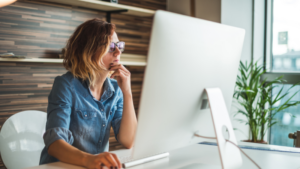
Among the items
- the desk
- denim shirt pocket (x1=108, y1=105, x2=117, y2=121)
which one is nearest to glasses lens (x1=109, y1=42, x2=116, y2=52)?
denim shirt pocket (x1=108, y1=105, x2=117, y2=121)

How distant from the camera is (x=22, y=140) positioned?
149 cm

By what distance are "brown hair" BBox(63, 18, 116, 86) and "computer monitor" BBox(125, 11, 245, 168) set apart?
567mm

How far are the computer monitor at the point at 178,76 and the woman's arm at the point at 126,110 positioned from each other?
0.43 m

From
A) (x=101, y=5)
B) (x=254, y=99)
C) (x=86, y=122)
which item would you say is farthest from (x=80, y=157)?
(x=254, y=99)

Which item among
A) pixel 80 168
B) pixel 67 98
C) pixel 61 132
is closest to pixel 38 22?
pixel 67 98

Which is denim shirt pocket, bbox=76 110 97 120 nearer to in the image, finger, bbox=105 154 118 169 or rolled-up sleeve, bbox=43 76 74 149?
rolled-up sleeve, bbox=43 76 74 149

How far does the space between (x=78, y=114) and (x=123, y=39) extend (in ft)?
5.63

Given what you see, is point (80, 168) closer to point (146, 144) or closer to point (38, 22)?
point (146, 144)

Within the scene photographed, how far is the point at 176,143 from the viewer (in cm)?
93

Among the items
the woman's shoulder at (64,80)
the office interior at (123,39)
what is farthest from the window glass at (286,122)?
the woman's shoulder at (64,80)

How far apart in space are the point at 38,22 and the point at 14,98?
63cm

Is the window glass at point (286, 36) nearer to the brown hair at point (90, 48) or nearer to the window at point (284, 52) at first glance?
the window at point (284, 52)

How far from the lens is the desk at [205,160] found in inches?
41.2

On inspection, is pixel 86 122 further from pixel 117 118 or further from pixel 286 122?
pixel 286 122
